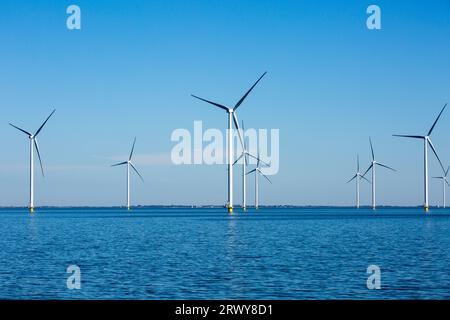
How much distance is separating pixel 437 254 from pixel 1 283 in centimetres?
4072

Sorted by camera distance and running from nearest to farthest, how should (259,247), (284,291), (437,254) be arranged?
(284,291)
(437,254)
(259,247)

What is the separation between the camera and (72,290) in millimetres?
37625

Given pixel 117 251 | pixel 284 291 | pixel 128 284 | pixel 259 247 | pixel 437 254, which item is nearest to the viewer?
pixel 284 291

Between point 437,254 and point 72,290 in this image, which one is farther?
point 437,254

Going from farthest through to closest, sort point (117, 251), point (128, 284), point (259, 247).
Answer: point (259, 247) → point (117, 251) → point (128, 284)

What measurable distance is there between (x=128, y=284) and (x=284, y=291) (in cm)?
968
